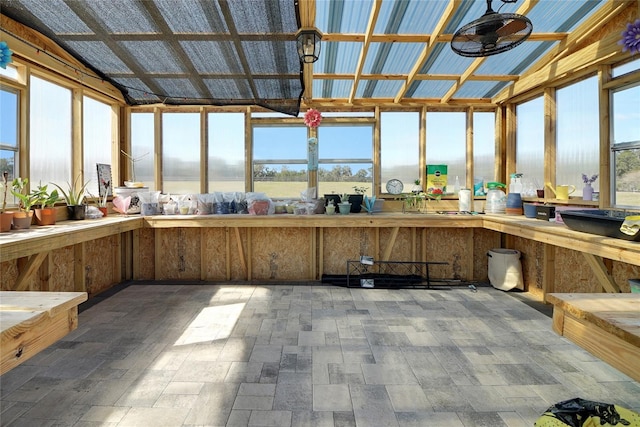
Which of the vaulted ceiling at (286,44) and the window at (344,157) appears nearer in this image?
the vaulted ceiling at (286,44)

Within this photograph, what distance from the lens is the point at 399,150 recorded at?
5.44 meters

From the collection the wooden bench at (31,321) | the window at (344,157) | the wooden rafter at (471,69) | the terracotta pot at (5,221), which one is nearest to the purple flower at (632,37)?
the wooden rafter at (471,69)

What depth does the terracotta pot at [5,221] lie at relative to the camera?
3.12 metres

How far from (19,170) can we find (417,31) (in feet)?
14.4

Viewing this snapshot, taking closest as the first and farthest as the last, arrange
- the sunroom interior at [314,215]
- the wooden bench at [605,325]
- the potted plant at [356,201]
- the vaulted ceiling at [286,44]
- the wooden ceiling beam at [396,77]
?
the wooden bench at [605,325] → the sunroom interior at [314,215] → the vaulted ceiling at [286,44] → the wooden ceiling beam at [396,77] → the potted plant at [356,201]

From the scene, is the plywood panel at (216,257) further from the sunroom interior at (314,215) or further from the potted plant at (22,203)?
the potted plant at (22,203)

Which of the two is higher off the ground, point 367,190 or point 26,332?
point 367,190

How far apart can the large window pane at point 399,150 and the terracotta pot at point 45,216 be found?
13.8 ft

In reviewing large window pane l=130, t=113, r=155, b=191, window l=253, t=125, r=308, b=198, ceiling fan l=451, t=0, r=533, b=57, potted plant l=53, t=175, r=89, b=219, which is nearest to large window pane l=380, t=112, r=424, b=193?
window l=253, t=125, r=308, b=198

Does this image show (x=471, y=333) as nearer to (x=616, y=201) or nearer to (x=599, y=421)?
(x=599, y=421)

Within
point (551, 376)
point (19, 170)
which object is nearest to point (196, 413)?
point (551, 376)

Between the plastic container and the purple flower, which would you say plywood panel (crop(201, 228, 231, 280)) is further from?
the purple flower

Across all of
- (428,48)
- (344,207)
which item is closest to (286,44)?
(428,48)

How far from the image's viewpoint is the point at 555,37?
3.85m
